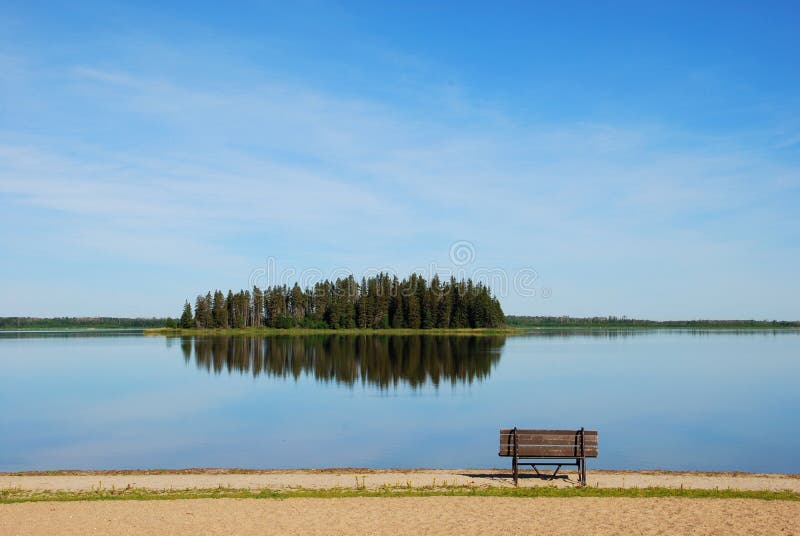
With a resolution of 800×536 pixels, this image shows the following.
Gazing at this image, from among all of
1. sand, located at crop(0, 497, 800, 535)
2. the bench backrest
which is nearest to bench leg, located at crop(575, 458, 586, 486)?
the bench backrest

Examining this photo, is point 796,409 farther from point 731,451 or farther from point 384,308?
point 384,308

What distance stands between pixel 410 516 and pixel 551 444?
5.31m

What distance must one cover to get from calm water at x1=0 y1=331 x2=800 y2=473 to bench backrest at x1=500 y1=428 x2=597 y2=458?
520cm

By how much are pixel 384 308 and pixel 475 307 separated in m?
21.7

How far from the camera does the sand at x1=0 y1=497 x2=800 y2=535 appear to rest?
40.2ft

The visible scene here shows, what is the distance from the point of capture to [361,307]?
16038 centimetres

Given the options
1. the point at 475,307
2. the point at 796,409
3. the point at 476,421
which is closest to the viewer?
the point at 476,421

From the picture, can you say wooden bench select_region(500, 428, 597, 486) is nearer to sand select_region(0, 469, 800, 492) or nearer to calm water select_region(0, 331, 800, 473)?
sand select_region(0, 469, 800, 492)

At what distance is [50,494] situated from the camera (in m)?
16.0

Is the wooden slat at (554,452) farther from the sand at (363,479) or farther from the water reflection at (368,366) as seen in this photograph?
the water reflection at (368,366)

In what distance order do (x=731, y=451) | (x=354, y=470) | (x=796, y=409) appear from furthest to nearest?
(x=796, y=409), (x=731, y=451), (x=354, y=470)

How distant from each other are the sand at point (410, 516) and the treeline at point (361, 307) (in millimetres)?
139628

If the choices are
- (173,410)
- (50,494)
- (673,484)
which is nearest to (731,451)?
(673,484)

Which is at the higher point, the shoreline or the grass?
the grass
